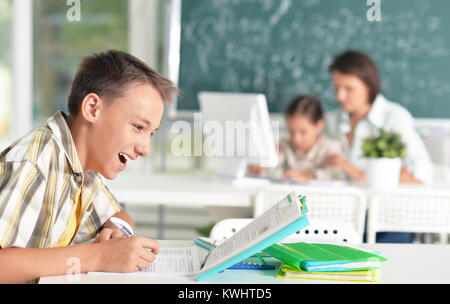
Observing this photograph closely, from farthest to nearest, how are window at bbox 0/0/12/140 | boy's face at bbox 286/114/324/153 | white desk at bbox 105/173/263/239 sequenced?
window at bbox 0/0/12/140 < boy's face at bbox 286/114/324/153 < white desk at bbox 105/173/263/239

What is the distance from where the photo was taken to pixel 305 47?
4105 mm

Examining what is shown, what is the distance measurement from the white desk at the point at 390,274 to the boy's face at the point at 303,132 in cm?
172

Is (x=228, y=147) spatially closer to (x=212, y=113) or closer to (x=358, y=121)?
(x=212, y=113)

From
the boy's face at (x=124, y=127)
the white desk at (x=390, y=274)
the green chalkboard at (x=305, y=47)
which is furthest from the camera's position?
the green chalkboard at (x=305, y=47)

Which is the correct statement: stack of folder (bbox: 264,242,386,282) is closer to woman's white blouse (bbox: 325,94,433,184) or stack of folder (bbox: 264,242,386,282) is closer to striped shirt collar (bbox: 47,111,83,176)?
striped shirt collar (bbox: 47,111,83,176)

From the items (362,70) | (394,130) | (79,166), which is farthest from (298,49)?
(79,166)

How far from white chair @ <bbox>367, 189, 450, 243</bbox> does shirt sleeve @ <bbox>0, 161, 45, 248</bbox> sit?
158 cm

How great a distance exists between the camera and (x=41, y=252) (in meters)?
1.03

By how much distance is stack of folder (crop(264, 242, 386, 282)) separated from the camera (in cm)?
108

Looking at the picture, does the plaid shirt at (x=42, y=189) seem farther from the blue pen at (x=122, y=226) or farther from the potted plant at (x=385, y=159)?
the potted plant at (x=385, y=159)

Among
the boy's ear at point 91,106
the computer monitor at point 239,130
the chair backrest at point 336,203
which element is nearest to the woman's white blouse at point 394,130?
the computer monitor at point 239,130

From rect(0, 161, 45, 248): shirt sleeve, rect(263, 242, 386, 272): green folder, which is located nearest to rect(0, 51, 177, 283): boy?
rect(0, 161, 45, 248): shirt sleeve

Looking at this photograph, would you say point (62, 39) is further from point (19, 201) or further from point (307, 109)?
point (19, 201)

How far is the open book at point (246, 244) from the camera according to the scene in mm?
938
